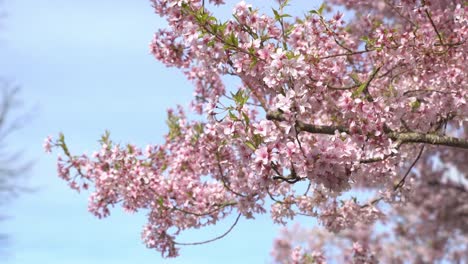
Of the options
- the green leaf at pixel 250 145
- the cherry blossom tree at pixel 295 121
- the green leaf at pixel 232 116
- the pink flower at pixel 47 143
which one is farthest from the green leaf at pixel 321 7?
the pink flower at pixel 47 143

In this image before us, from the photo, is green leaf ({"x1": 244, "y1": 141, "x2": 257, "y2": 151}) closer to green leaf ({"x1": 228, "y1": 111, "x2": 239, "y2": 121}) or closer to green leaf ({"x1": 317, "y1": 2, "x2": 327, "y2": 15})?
green leaf ({"x1": 228, "y1": 111, "x2": 239, "y2": 121})

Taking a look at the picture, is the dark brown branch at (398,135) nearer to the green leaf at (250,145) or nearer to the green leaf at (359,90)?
the green leaf at (359,90)

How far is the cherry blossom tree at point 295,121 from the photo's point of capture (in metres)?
4.55

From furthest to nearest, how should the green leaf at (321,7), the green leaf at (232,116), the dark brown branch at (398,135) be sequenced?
the green leaf at (321,7), the dark brown branch at (398,135), the green leaf at (232,116)

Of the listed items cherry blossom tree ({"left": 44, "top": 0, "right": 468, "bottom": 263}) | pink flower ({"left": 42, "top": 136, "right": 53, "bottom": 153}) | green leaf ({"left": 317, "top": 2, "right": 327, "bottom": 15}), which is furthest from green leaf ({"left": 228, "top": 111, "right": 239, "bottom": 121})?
pink flower ({"left": 42, "top": 136, "right": 53, "bottom": 153})

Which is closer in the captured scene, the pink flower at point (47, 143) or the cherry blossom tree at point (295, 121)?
the cherry blossom tree at point (295, 121)

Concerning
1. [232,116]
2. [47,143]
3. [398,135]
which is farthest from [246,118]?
[47,143]

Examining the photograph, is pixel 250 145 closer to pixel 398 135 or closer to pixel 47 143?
pixel 398 135

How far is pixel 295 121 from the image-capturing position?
4723mm

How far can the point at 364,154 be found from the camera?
16.7 feet

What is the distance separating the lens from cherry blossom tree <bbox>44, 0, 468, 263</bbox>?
14.9 ft

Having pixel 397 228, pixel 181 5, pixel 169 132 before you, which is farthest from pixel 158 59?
pixel 397 228

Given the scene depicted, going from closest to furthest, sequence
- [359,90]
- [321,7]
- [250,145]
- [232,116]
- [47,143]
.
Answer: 1. [250,145]
2. [232,116]
3. [359,90]
4. [321,7]
5. [47,143]

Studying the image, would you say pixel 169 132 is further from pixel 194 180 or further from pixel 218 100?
pixel 218 100
